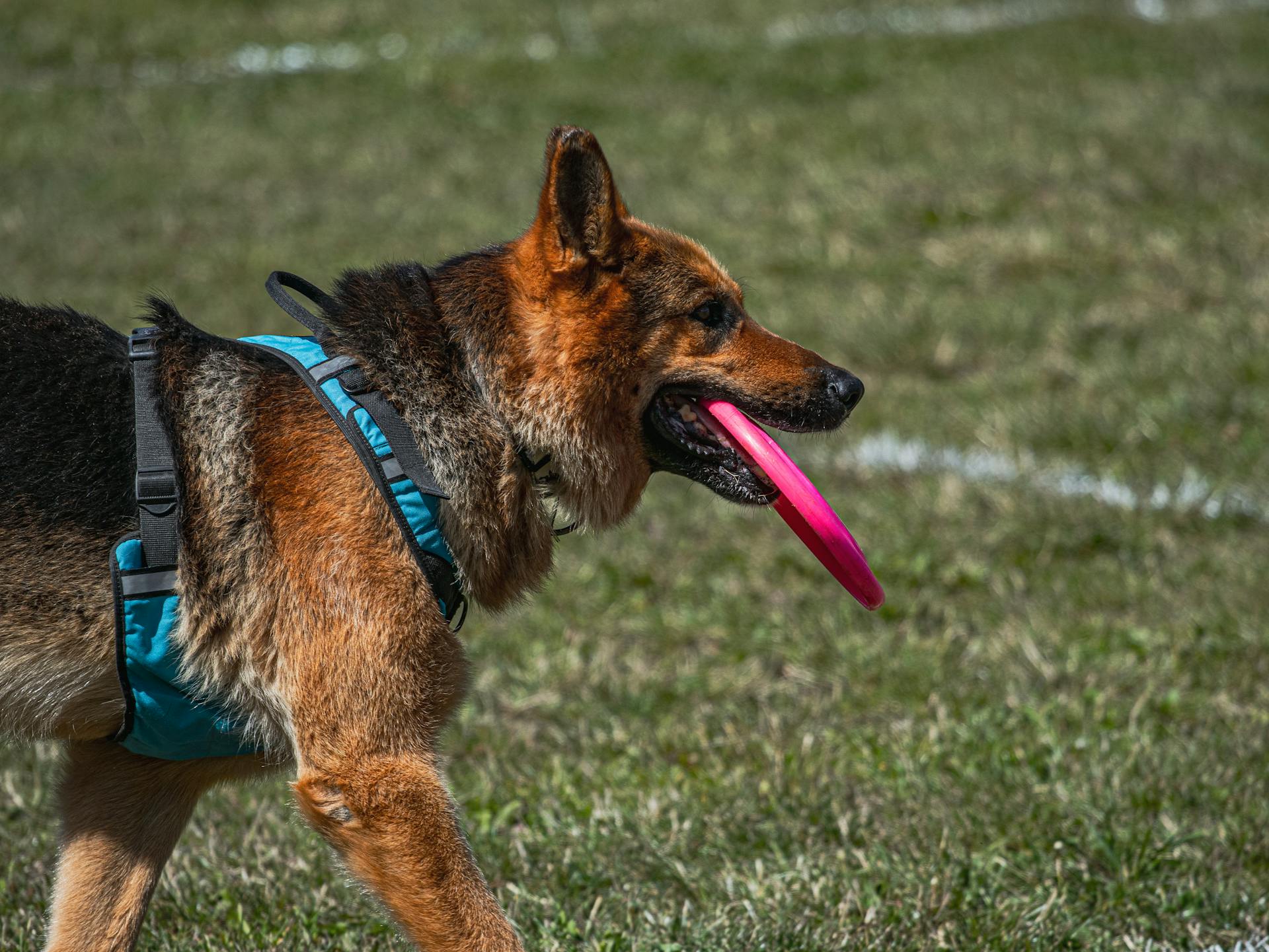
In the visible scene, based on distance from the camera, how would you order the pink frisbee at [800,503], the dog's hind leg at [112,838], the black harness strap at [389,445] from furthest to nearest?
the pink frisbee at [800,503]
the dog's hind leg at [112,838]
the black harness strap at [389,445]

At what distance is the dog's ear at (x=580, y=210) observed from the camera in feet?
10.8

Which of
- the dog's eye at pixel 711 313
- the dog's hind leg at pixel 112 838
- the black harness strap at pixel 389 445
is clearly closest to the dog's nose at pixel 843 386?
the dog's eye at pixel 711 313

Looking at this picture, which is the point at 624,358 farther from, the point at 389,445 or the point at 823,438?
the point at 823,438

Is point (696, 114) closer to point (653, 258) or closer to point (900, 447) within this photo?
point (900, 447)

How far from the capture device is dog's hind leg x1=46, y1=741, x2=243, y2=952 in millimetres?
3193

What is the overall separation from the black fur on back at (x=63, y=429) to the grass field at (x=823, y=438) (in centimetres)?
132

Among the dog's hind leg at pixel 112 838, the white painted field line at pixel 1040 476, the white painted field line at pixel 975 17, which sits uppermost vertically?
the white painted field line at pixel 975 17

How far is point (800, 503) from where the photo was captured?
360cm

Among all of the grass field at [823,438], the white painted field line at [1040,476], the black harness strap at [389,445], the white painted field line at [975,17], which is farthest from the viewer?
the white painted field line at [975,17]

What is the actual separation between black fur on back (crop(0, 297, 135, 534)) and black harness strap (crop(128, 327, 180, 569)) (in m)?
0.04

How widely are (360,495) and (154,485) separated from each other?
446 millimetres

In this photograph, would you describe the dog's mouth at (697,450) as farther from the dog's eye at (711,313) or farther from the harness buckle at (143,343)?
the harness buckle at (143,343)

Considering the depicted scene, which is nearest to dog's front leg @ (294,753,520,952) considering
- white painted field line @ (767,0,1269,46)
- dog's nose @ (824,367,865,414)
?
dog's nose @ (824,367,865,414)

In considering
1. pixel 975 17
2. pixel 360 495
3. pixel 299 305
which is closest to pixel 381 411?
pixel 360 495
